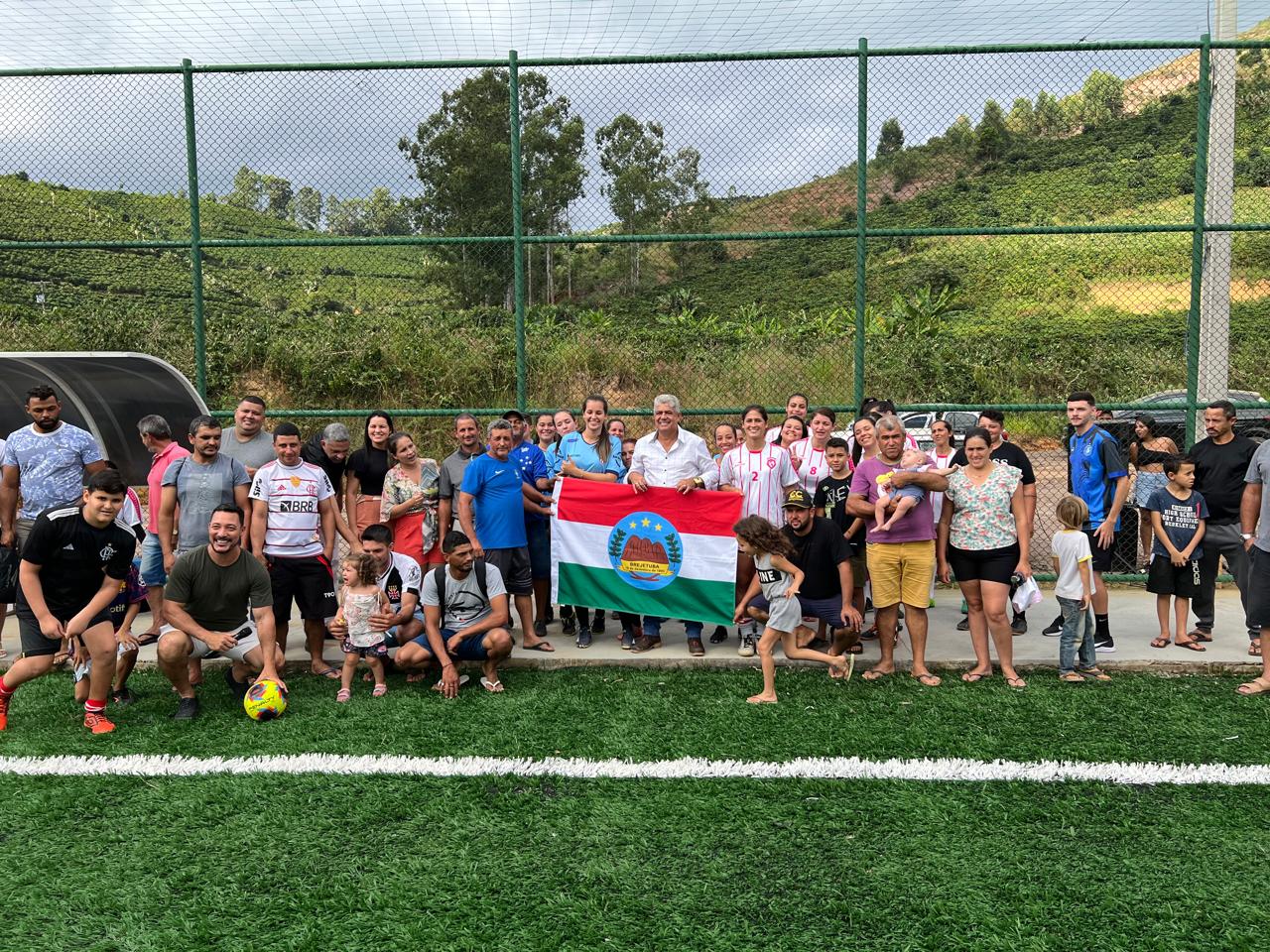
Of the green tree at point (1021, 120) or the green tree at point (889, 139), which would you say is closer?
the green tree at point (889, 139)

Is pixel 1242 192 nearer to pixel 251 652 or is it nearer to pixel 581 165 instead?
pixel 581 165

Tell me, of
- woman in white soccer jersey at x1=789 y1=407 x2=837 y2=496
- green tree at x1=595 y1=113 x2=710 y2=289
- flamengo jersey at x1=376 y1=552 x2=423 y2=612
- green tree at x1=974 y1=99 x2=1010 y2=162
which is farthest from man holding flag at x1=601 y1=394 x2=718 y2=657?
green tree at x1=974 y1=99 x2=1010 y2=162

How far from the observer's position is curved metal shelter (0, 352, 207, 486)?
8656 millimetres

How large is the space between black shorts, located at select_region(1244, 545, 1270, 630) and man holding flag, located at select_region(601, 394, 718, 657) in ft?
12.0

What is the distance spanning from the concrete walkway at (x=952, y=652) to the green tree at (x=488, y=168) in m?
3.48

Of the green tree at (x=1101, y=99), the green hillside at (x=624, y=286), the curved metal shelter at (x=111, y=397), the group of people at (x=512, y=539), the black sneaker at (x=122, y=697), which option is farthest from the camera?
the green hillside at (x=624, y=286)

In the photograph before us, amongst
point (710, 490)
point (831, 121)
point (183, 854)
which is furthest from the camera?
→ point (831, 121)

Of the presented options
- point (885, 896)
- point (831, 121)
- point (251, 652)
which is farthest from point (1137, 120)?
point (251, 652)

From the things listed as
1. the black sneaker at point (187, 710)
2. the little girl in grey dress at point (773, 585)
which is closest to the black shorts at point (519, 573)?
the little girl in grey dress at point (773, 585)

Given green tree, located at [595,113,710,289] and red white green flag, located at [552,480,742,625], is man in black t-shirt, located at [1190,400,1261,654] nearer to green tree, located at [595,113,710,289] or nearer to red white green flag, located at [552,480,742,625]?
red white green flag, located at [552,480,742,625]

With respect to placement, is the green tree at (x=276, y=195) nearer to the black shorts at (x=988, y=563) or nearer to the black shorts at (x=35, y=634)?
the black shorts at (x=35, y=634)

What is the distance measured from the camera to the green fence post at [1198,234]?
8891mm

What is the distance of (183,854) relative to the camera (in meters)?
4.48

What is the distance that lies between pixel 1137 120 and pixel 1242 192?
120 cm
